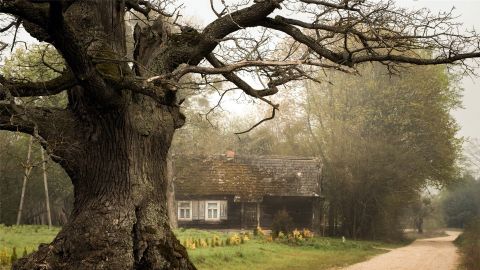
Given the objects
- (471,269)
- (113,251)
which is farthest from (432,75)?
(113,251)

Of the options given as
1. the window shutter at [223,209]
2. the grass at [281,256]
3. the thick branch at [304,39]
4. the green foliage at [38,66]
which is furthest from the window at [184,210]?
the thick branch at [304,39]

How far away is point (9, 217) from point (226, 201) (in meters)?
14.0

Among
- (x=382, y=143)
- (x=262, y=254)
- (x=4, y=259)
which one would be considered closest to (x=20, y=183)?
(x=262, y=254)

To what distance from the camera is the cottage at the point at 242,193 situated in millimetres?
33938

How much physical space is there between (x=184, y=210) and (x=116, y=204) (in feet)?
88.0

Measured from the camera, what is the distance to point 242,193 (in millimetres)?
33750

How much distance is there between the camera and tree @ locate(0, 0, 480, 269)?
7988mm

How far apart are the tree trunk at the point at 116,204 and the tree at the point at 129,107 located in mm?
17

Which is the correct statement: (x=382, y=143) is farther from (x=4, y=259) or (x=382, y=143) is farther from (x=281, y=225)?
(x=4, y=259)

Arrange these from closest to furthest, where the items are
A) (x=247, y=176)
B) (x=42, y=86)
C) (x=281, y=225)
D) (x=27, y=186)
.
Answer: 1. (x=42, y=86)
2. (x=281, y=225)
3. (x=27, y=186)
4. (x=247, y=176)

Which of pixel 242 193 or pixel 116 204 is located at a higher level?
pixel 116 204

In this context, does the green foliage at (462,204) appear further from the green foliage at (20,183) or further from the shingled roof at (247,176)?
the green foliage at (20,183)

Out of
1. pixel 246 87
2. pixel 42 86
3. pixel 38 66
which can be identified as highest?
pixel 38 66

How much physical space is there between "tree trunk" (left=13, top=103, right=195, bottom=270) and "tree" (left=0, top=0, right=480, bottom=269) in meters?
0.02
